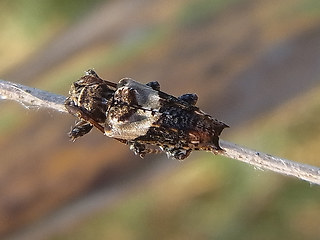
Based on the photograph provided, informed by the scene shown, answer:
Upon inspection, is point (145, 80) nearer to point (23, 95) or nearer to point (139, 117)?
point (139, 117)

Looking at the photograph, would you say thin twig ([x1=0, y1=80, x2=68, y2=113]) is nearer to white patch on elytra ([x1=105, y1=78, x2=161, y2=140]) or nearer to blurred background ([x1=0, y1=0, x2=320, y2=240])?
white patch on elytra ([x1=105, y1=78, x2=161, y2=140])

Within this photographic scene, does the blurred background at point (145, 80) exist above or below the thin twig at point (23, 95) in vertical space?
above

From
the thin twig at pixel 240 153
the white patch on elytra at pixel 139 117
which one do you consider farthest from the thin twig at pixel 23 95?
the white patch on elytra at pixel 139 117

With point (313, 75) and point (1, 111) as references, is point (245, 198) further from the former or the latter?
point (1, 111)

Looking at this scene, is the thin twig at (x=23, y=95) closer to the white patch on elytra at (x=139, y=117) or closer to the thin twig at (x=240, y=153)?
the thin twig at (x=240, y=153)

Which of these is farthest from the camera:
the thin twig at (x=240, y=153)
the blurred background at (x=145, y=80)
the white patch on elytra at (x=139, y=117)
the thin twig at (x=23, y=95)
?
the blurred background at (x=145, y=80)

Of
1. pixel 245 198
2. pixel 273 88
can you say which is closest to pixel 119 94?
pixel 245 198
